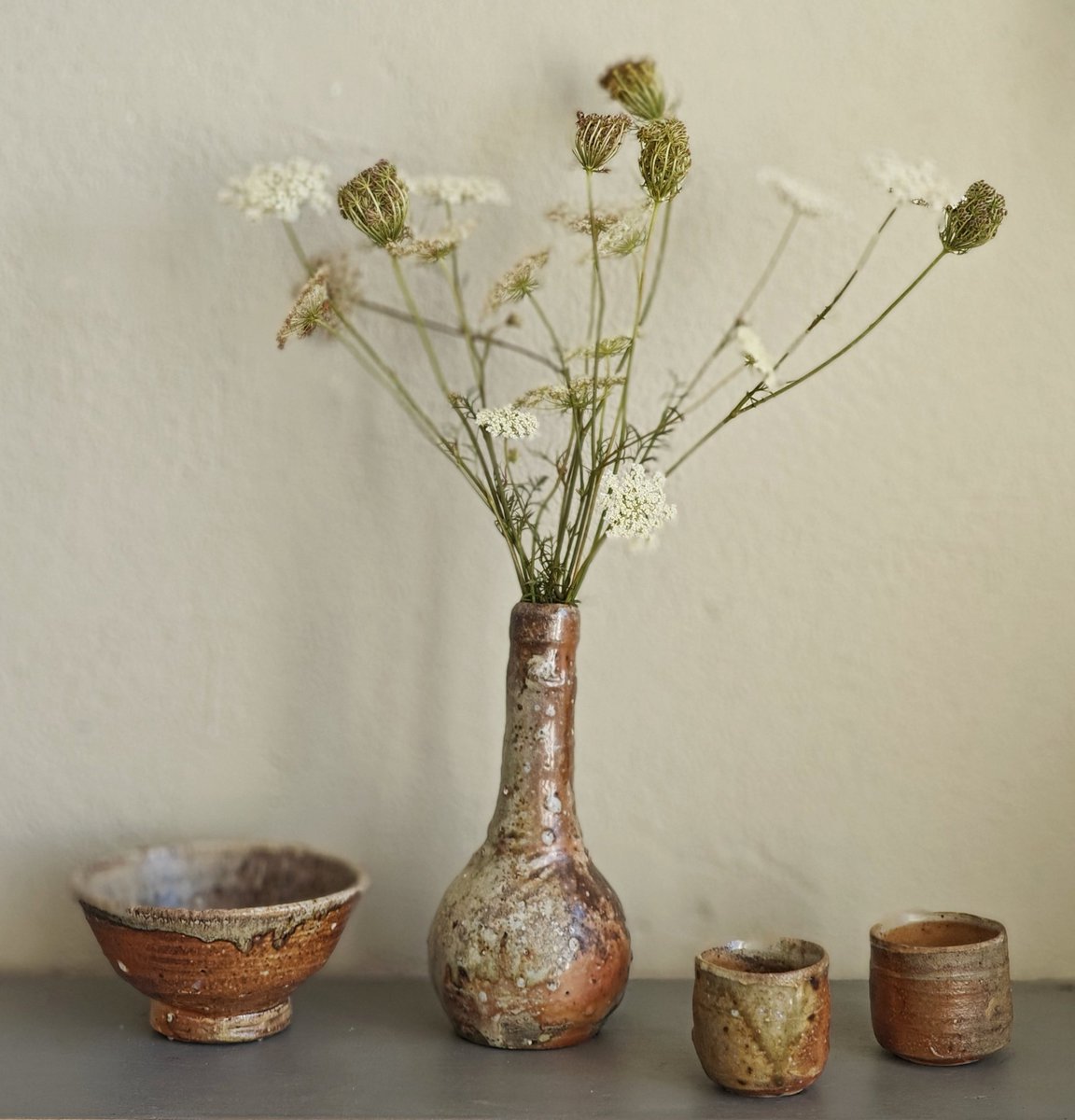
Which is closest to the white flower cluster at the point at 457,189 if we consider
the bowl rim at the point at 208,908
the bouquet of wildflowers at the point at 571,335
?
the bouquet of wildflowers at the point at 571,335

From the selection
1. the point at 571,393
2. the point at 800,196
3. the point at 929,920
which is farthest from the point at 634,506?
the point at 929,920

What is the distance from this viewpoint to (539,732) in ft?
3.13

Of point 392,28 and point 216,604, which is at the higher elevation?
point 392,28

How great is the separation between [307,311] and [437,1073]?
0.59 m

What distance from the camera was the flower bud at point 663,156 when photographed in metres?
0.87

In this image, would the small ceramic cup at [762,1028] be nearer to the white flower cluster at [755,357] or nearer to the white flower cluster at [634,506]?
the white flower cluster at [634,506]

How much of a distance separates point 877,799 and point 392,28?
87 cm

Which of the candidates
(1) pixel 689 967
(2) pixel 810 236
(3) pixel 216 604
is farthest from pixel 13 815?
(2) pixel 810 236

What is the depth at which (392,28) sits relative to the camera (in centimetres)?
113

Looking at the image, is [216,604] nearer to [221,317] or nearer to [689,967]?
[221,317]

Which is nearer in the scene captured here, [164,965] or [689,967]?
[164,965]

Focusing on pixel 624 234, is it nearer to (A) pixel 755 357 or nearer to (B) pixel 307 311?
(A) pixel 755 357

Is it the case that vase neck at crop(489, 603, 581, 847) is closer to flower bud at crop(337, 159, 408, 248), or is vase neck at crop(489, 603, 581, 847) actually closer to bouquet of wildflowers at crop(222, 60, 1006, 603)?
bouquet of wildflowers at crop(222, 60, 1006, 603)

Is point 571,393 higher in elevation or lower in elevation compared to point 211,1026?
higher
